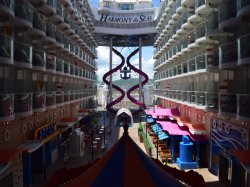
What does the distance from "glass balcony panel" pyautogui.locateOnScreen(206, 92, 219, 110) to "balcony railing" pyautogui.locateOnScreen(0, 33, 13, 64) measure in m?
12.2

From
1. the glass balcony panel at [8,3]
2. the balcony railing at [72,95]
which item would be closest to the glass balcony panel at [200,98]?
the glass balcony panel at [8,3]

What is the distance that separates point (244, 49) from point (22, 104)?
38.5 ft

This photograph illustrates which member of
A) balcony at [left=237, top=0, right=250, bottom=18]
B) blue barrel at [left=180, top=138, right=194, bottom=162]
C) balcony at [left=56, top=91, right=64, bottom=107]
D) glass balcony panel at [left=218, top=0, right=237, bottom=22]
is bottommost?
blue barrel at [left=180, top=138, right=194, bottom=162]

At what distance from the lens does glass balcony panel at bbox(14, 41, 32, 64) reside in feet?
48.6

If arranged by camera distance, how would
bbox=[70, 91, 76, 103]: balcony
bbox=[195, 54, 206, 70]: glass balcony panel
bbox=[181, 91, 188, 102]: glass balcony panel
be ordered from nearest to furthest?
bbox=[195, 54, 206, 70]: glass balcony panel, bbox=[181, 91, 188, 102]: glass balcony panel, bbox=[70, 91, 76, 103]: balcony

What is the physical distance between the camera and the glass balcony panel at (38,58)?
59.2ft

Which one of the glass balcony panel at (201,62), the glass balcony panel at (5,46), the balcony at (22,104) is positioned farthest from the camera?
the glass balcony panel at (201,62)

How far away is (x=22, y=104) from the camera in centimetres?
1506

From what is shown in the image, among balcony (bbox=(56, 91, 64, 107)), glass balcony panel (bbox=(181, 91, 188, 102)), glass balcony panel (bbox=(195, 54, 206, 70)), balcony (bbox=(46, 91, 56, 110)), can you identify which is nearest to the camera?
balcony (bbox=(46, 91, 56, 110))

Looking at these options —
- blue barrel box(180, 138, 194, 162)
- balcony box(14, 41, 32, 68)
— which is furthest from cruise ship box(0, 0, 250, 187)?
blue barrel box(180, 138, 194, 162)

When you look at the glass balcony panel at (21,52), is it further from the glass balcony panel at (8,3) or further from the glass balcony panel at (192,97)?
the glass balcony panel at (192,97)

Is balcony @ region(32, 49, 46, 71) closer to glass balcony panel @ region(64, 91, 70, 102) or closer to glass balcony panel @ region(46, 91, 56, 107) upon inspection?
glass balcony panel @ region(46, 91, 56, 107)

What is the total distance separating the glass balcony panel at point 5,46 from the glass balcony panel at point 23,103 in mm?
2591

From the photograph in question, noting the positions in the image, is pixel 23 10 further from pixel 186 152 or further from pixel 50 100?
pixel 186 152
